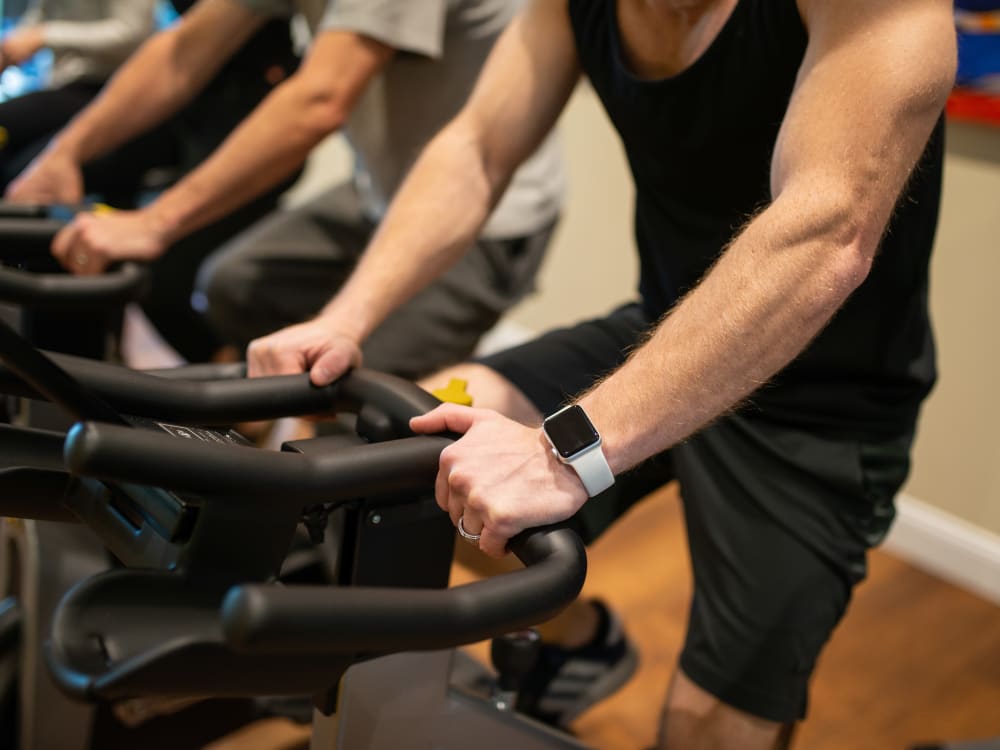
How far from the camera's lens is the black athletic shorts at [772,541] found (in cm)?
123

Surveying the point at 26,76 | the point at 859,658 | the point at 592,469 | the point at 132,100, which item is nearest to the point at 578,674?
the point at 859,658

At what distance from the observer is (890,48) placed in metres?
0.96

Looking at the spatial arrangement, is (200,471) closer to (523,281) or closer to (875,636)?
(523,281)

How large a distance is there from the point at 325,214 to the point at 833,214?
56.7 inches

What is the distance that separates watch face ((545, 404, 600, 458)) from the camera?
0.91 meters

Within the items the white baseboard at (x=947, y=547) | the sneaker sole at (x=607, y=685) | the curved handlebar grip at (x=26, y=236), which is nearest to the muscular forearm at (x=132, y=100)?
the curved handlebar grip at (x=26, y=236)

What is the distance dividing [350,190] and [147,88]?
467 millimetres

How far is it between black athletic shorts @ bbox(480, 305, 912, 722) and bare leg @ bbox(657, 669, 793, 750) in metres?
0.02

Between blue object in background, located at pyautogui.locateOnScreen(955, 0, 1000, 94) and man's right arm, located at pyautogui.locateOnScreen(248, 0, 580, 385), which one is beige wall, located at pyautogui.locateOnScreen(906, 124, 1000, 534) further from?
man's right arm, located at pyautogui.locateOnScreen(248, 0, 580, 385)

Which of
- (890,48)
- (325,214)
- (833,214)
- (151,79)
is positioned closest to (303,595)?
(833,214)

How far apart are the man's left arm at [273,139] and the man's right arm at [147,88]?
1.47 feet

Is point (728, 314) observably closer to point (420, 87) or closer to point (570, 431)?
point (570, 431)

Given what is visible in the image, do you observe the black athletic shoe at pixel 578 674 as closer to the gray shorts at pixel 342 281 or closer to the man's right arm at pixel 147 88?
the gray shorts at pixel 342 281

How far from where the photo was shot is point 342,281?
2189 mm
